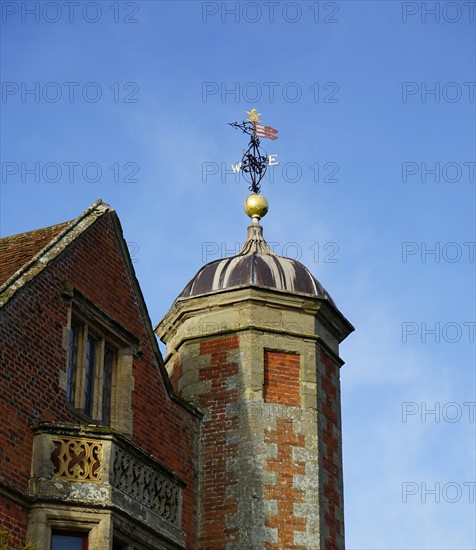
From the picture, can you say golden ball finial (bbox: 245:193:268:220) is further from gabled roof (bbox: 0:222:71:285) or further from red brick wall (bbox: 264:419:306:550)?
red brick wall (bbox: 264:419:306:550)

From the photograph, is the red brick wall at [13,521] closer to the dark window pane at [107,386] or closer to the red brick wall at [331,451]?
the dark window pane at [107,386]

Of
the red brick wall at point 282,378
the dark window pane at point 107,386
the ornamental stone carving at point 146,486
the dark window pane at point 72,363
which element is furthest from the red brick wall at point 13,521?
the red brick wall at point 282,378

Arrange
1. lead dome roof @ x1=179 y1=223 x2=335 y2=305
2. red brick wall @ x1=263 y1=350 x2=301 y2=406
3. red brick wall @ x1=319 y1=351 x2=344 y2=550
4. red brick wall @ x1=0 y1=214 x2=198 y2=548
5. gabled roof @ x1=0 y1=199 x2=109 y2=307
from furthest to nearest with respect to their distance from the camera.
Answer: lead dome roof @ x1=179 y1=223 x2=335 y2=305, red brick wall @ x1=263 y1=350 x2=301 y2=406, red brick wall @ x1=319 y1=351 x2=344 y2=550, gabled roof @ x1=0 y1=199 x2=109 y2=307, red brick wall @ x1=0 y1=214 x2=198 y2=548

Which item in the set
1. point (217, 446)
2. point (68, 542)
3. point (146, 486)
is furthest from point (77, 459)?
point (217, 446)

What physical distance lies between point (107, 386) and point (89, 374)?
41 centimetres

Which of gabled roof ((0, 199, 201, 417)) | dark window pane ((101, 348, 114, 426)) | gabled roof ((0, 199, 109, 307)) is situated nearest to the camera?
gabled roof ((0, 199, 109, 307))

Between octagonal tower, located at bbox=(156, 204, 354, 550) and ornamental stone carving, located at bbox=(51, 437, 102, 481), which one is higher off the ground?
octagonal tower, located at bbox=(156, 204, 354, 550)

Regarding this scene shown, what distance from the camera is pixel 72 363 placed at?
15352mm

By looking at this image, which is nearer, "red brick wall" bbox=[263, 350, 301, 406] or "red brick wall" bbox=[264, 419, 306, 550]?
"red brick wall" bbox=[264, 419, 306, 550]

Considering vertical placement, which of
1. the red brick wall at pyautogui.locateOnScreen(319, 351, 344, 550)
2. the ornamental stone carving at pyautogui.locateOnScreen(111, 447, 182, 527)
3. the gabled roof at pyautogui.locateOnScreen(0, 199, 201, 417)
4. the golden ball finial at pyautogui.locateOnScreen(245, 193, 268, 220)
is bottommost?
the ornamental stone carving at pyautogui.locateOnScreen(111, 447, 182, 527)

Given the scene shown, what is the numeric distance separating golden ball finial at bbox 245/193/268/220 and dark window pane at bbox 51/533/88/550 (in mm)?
7193

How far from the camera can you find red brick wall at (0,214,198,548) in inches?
541

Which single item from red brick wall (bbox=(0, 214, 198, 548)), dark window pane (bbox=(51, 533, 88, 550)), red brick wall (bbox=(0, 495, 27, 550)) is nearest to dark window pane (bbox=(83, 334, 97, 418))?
red brick wall (bbox=(0, 214, 198, 548))

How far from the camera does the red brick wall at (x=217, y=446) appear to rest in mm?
16609
